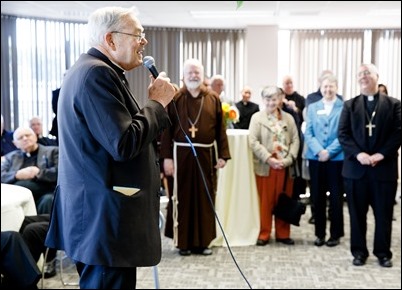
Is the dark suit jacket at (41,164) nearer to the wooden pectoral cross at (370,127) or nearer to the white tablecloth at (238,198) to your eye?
the white tablecloth at (238,198)

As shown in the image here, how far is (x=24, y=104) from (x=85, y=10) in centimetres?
188

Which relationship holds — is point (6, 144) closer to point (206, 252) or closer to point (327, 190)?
point (206, 252)

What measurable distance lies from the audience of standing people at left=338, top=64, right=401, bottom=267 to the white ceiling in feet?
10.7

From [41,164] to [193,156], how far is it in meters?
1.28

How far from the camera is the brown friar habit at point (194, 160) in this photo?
414 cm

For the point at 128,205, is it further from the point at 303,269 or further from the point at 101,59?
the point at 303,269

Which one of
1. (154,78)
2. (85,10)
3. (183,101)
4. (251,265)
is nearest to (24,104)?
(85,10)

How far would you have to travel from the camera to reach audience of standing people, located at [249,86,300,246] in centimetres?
451

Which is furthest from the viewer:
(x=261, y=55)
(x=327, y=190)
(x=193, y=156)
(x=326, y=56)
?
(x=326, y=56)

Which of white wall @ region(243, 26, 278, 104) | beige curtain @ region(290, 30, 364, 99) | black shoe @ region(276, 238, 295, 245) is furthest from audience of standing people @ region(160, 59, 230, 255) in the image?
beige curtain @ region(290, 30, 364, 99)

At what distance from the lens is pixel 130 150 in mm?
1479

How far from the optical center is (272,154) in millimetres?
4516

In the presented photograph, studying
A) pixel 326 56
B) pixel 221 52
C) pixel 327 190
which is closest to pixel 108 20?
pixel 327 190

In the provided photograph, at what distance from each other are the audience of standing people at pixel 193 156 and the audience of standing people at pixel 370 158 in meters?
0.97
